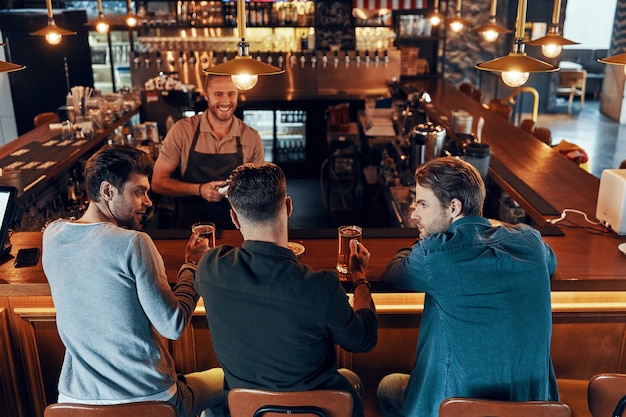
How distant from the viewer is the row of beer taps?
9.27 metres

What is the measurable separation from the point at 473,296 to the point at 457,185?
0.37m

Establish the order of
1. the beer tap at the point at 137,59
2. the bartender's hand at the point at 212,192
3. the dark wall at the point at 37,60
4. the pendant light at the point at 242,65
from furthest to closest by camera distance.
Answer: the beer tap at the point at 137,59 → the dark wall at the point at 37,60 → the bartender's hand at the point at 212,192 → the pendant light at the point at 242,65

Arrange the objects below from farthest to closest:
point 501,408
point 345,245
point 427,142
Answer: point 427,142 < point 345,245 < point 501,408

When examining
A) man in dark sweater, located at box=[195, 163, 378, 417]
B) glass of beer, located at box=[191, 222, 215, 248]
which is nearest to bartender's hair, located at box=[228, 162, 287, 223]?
man in dark sweater, located at box=[195, 163, 378, 417]

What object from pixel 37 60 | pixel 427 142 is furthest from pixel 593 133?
pixel 37 60

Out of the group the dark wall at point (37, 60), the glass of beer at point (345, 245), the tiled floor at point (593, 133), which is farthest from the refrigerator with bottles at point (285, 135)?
the glass of beer at point (345, 245)

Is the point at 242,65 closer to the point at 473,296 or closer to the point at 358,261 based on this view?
the point at 358,261

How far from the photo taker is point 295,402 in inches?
68.8

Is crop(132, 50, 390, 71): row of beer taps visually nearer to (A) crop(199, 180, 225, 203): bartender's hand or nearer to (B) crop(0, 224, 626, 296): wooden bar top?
(A) crop(199, 180, 225, 203): bartender's hand

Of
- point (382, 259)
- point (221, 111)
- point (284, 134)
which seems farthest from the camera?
point (284, 134)

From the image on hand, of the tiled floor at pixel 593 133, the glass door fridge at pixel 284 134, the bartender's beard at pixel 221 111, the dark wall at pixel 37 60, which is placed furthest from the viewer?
the tiled floor at pixel 593 133

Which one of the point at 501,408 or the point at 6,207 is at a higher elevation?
the point at 6,207

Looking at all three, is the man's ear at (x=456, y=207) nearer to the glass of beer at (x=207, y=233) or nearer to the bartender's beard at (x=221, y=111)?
the glass of beer at (x=207, y=233)

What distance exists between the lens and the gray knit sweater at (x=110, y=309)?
1.93m
